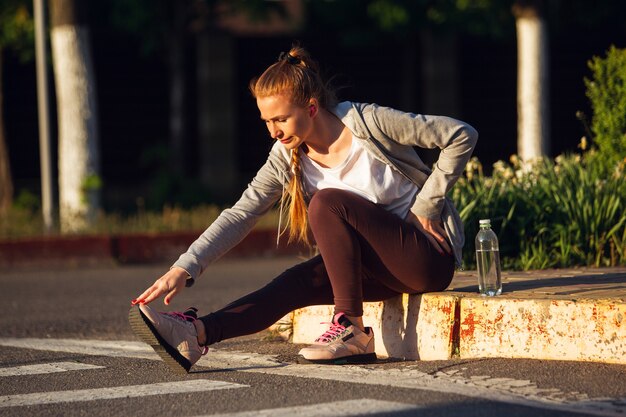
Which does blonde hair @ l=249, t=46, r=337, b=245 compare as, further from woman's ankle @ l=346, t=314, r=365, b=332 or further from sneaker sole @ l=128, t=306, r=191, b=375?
sneaker sole @ l=128, t=306, r=191, b=375

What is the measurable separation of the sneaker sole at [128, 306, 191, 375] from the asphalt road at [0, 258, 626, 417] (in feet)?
0.23

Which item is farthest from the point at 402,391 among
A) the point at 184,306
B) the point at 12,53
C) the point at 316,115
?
the point at 12,53

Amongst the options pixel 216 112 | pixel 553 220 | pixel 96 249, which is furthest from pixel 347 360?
pixel 216 112

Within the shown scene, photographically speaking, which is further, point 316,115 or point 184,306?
point 184,306

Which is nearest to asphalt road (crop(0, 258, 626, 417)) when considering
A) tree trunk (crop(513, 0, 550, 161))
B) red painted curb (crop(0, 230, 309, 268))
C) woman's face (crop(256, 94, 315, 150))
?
woman's face (crop(256, 94, 315, 150))

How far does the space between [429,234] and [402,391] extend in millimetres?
1036

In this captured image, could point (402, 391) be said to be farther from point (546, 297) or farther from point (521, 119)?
point (521, 119)

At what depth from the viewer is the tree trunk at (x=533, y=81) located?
14.2 metres

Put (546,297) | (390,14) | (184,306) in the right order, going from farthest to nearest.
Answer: (390,14) → (184,306) → (546,297)

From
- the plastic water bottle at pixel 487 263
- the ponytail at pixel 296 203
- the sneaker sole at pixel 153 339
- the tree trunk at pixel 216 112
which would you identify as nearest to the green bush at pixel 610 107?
the plastic water bottle at pixel 487 263

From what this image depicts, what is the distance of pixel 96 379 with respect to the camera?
5.50 m

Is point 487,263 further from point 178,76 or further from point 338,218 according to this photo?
point 178,76

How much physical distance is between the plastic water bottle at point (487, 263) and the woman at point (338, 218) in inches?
6.1

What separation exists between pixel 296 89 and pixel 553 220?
109 inches
